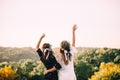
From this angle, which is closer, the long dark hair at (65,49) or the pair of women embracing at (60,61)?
the long dark hair at (65,49)

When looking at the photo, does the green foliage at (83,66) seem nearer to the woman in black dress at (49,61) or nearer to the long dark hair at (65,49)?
the woman in black dress at (49,61)

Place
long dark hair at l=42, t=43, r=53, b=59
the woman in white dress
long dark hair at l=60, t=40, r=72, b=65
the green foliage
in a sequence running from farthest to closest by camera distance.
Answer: the green foliage
long dark hair at l=42, t=43, r=53, b=59
the woman in white dress
long dark hair at l=60, t=40, r=72, b=65

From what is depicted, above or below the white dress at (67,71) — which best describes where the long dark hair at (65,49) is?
above

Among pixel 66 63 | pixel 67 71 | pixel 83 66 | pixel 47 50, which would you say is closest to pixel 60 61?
pixel 66 63

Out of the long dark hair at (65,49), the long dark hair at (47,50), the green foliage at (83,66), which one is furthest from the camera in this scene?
the green foliage at (83,66)

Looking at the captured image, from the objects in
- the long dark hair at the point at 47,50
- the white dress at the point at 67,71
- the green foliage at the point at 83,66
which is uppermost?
the long dark hair at the point at 47,50

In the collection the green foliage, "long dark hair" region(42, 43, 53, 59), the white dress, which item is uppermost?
"long dark hair" region(42, 43, 53, 59)

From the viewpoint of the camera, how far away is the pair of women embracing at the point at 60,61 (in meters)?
6.75

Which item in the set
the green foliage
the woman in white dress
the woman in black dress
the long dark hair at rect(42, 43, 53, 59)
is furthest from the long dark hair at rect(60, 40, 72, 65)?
the green foliage

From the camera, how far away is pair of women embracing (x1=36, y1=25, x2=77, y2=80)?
675 centimetres

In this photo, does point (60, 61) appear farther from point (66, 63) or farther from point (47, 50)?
point (47, 50)

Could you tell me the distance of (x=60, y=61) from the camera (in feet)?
22.4

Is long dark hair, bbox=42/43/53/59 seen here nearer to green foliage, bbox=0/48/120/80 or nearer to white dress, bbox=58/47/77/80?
white dress, bbox=58/47/77/80

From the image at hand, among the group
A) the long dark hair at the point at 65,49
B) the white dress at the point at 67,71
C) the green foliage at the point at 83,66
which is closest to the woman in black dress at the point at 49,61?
the white dress at the point at 67,71
